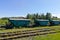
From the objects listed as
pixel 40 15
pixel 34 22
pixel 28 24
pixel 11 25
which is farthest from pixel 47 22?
pixel 40 15

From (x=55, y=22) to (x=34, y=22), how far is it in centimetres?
939

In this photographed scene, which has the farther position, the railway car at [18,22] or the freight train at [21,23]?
the railway car at [18,22]

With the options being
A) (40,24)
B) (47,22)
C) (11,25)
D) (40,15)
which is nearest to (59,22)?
(47,22)

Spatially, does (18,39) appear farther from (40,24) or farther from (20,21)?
(40,24)

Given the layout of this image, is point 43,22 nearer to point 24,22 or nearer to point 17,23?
point 24,22

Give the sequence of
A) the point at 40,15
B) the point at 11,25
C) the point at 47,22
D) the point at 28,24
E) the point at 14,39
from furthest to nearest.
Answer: the point at 40,15 → the point at 47,22 → the point at 28,24 → the point at 11,25 → the point at 14,39

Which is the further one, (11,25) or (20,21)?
A: (20,21)

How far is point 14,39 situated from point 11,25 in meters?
16.5

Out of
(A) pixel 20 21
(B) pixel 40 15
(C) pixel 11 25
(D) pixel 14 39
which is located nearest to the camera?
(D) pixel 14 39

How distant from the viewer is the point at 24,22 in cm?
3347

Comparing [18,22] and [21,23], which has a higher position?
[18,22]

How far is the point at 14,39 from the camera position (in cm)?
1395

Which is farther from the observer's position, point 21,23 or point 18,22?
point 21,23

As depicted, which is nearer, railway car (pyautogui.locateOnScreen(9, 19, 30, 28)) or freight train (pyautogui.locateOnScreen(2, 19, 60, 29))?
freight train (pyautogui.locateOnScreen(2, 19, 60, 29))
